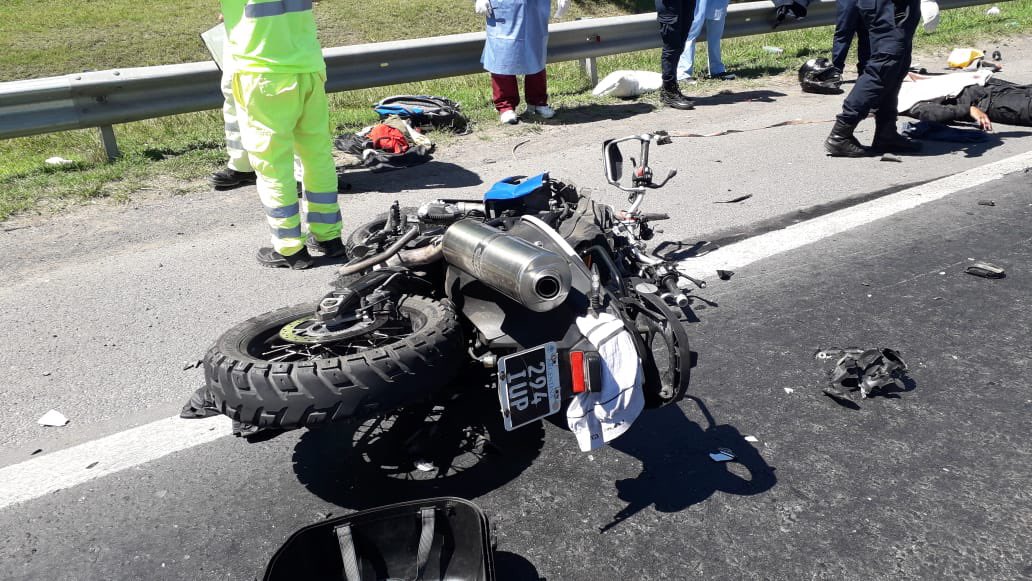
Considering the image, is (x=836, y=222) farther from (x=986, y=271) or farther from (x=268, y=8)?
(x=268, y=8)

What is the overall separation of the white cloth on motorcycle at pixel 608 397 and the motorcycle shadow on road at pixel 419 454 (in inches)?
18.0

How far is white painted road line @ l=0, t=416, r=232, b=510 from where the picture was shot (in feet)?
9.86

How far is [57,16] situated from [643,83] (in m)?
16.1

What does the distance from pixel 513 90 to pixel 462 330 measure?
21.2 ft

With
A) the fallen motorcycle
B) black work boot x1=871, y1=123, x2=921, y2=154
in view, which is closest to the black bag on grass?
black work boot x1=871, y1=123, x2=921, y2=154

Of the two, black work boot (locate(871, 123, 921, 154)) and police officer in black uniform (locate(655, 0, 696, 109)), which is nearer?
black work boot (locate(871, 123, 921, 154))

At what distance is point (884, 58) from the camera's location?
281 inches

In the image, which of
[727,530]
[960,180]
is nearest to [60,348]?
[727,530]

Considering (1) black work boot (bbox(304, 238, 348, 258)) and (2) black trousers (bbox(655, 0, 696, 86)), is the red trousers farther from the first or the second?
(1) black work boot (bbox(304, 238, 348, 258))

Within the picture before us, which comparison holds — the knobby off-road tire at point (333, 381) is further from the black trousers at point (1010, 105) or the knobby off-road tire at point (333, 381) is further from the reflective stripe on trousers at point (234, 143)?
the black trousers at point (1010, 105)

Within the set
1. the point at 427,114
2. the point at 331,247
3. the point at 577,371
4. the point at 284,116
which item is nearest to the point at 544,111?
the point at 427,114

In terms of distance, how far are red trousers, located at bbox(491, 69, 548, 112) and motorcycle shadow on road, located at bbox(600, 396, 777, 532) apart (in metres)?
6.21

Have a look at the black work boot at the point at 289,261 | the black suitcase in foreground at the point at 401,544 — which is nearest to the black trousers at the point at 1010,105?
the black work boot at the point at 289,261

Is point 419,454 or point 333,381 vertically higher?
point 333,381
